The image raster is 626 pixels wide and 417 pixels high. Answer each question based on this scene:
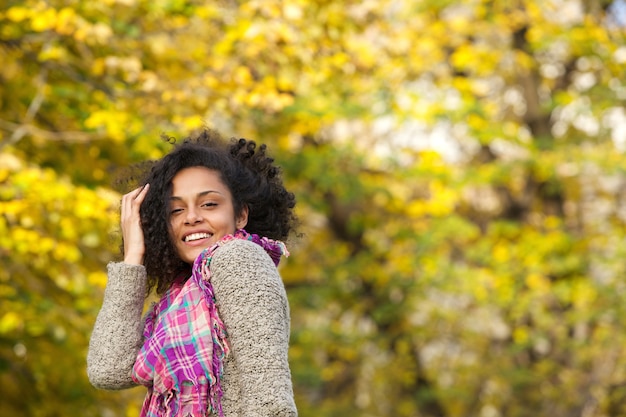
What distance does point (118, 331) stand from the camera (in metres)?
2.28

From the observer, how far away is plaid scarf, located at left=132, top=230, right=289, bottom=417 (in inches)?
84.7

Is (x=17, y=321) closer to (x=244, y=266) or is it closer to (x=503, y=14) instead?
(x=244, y=266)

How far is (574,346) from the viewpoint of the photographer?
10344 millimetres

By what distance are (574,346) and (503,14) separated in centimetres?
323

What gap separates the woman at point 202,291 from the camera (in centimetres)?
212

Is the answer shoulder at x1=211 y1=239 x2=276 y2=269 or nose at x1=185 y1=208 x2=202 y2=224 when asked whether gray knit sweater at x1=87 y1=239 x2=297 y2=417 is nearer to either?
shoulder at x1=211 y1=239 x2=276 y2=269

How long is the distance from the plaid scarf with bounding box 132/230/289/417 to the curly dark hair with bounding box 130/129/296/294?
0.58ft

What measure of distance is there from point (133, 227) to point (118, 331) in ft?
0.86

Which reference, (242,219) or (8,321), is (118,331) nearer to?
(242,219)

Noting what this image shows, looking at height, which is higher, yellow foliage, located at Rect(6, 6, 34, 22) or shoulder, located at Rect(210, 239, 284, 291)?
yellow foliage, located at Rect(6, 6, 34, 22)

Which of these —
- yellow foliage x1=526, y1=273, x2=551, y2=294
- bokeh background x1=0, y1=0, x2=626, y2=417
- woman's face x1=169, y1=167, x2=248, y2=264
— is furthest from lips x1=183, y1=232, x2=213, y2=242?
yellow foliage x1=526, y1=273, x2=551, y2=294

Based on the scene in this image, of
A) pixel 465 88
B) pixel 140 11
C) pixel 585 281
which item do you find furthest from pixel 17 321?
pixel 585 281

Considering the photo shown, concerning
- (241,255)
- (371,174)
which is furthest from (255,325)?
(371,174)

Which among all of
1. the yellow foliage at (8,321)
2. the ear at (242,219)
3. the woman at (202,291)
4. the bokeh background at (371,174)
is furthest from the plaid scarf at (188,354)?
the yellow foliage at (8,321)
